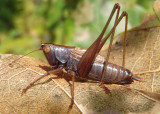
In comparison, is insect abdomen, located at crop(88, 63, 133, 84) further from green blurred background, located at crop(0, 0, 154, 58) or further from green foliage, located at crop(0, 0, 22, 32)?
green foliage, located at crop(0, 0, 22, 32)

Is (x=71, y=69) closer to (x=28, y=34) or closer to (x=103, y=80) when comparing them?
(x=103, y=80)

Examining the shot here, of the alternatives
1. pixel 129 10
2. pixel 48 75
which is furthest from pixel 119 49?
pixel 129 10

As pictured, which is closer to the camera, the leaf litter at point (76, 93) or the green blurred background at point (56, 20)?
the leaf litter at point (76, 93)

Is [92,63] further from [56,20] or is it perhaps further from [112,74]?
[56,20]

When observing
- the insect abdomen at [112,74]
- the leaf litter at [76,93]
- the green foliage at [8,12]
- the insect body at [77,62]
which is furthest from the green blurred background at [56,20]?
the leaf litter at [76,93]

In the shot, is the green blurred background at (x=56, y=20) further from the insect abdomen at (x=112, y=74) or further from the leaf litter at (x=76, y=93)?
the leaf litter at (x=76, y=93)

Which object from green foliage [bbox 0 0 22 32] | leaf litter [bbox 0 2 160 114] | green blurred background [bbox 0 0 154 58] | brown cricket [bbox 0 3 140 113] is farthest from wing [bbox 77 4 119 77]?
green foliage [bbox 0 0 22 32]

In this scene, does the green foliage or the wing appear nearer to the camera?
the wing
